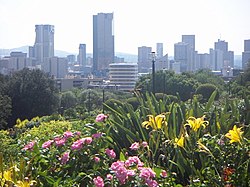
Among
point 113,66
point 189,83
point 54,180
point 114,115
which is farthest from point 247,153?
point 113,66

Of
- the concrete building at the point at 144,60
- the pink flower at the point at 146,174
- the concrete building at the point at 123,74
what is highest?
the concrete building at the point at 144,60

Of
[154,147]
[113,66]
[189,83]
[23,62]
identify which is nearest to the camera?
[154,147]

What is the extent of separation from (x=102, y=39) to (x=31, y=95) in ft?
338

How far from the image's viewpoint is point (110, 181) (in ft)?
6.72

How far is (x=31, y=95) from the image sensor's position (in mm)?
21547

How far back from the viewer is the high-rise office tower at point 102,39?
120 meters

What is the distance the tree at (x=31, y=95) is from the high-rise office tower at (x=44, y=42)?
283 feet

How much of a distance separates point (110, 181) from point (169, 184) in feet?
1.13

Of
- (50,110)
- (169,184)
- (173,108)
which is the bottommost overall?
(50,110)

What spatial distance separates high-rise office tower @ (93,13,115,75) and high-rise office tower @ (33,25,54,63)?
11.1m

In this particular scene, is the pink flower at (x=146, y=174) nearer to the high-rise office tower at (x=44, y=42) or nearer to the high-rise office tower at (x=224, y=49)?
the high-rise office tower at (x=44, y=42)

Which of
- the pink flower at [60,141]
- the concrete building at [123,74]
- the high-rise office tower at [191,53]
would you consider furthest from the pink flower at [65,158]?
the high-rise office tower at [191,53]

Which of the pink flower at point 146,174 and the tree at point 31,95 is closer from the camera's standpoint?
the pink flower at point 146,174

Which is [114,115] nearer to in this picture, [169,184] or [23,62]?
[169,184]
